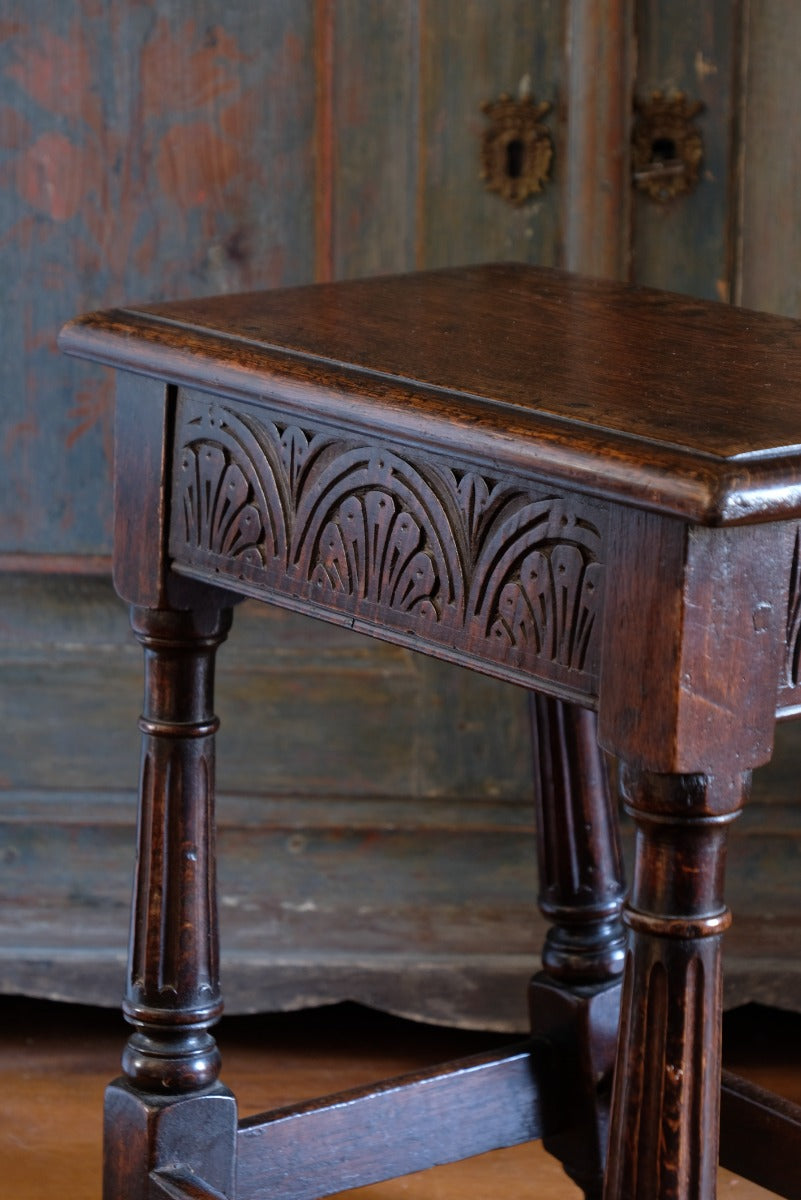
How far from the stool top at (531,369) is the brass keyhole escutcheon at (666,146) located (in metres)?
0.35

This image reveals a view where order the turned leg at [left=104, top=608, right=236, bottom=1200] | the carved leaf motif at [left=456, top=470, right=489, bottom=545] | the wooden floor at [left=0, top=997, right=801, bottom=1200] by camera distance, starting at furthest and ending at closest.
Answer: the wooden floor at [left=0, top=997, right=801, bottom=1200], the turned leg at [left=104, top=608, right=236, bottom=1200], the carved leaf motif at [left=456, top=470, right=489, bottom=545]

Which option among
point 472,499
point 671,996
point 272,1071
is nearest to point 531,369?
point 472,499

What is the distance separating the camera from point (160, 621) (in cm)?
129

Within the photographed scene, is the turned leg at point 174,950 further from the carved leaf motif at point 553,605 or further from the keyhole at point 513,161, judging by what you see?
the keyhole at point 513,161

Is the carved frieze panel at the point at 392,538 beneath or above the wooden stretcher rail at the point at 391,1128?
above

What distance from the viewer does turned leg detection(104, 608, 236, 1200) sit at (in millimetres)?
1306

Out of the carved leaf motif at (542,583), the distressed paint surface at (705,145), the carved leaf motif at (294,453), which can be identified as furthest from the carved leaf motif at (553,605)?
the distressed paint surface at (705,145)

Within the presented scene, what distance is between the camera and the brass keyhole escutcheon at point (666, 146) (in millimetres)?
1753

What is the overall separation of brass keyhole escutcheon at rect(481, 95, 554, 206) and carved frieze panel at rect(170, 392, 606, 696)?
26.5 inches

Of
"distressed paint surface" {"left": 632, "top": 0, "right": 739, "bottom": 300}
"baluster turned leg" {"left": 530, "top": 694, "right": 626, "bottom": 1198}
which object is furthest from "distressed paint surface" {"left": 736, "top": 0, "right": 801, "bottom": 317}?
"baluster turned leg" {"left": 530, "top": 694, "right": 626, "bottom": 1198}

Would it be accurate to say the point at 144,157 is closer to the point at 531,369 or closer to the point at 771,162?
the point at 771,162

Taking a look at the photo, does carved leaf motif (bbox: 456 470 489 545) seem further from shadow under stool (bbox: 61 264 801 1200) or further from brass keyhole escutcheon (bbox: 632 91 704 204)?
brass keyhole escutcheon (bbox: 632 91 704 204)

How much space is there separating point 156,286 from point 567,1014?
795 millimetres

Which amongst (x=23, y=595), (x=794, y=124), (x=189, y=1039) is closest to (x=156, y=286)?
(x=23, y=595)
